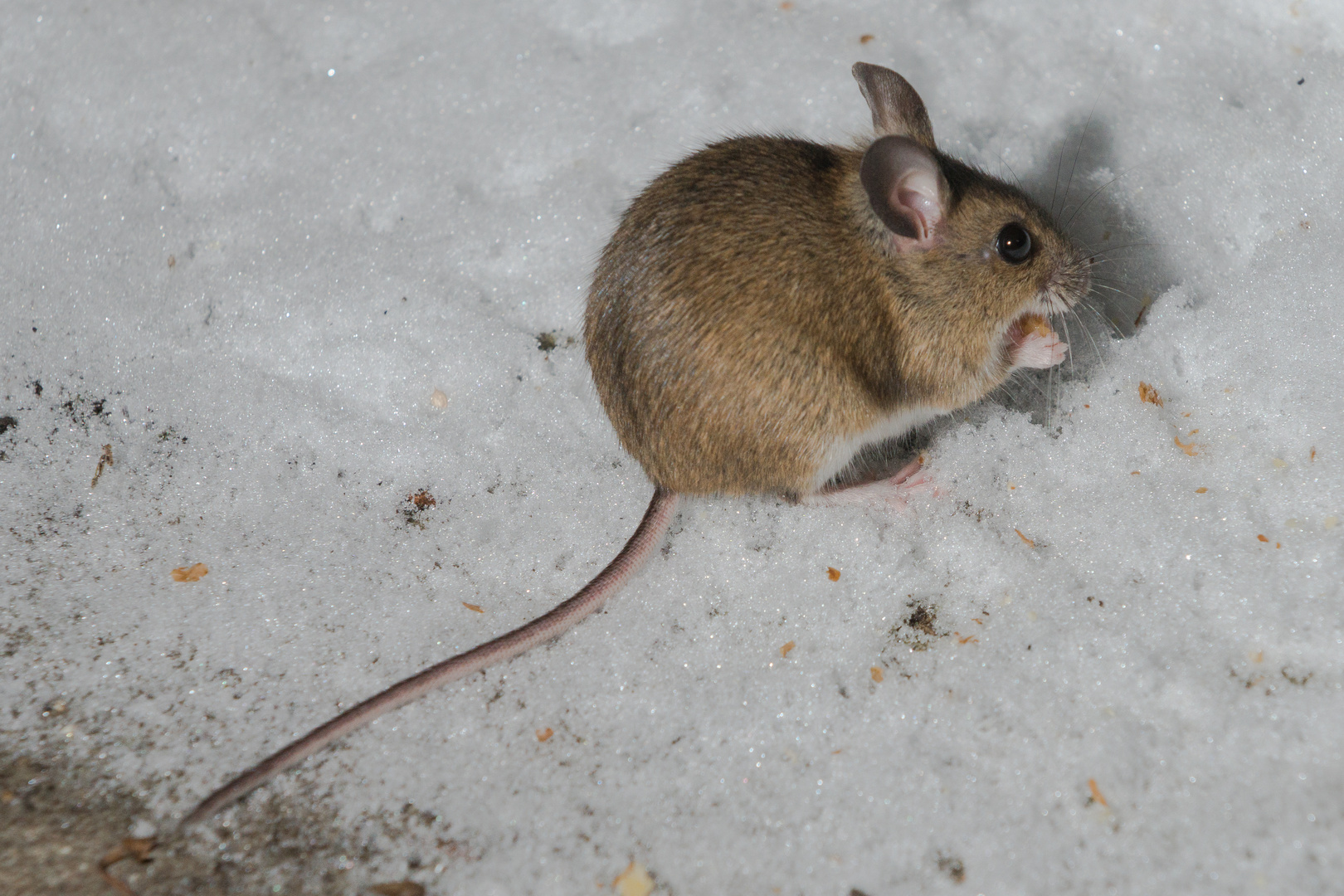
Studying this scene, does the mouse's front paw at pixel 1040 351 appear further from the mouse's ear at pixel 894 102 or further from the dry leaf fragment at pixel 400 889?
the dry leaf fragment at pixel 400 889

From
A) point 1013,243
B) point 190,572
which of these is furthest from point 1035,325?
point 190,572

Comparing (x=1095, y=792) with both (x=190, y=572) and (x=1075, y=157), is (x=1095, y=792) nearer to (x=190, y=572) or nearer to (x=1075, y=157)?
(x=1075, y=157)

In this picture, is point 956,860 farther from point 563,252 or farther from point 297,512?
point 563,252

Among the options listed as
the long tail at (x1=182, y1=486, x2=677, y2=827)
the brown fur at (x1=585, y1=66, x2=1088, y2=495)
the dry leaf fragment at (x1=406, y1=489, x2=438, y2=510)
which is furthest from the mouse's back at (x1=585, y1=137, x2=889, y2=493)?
the dry leaf fragment at (x1=406, y1=489, x2=438, y2=510)

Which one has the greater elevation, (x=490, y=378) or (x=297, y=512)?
(x=490, y=378)

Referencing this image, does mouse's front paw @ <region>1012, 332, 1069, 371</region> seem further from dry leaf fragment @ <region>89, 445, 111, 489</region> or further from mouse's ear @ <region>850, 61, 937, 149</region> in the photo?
dry leaf fragment @ <region>89, 445, 111, 489</region>

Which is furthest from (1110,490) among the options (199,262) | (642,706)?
(199,262)

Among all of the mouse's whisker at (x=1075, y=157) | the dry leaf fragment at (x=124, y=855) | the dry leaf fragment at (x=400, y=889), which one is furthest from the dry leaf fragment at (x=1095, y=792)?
the dry leaf fragment at (x=124, y=855)
